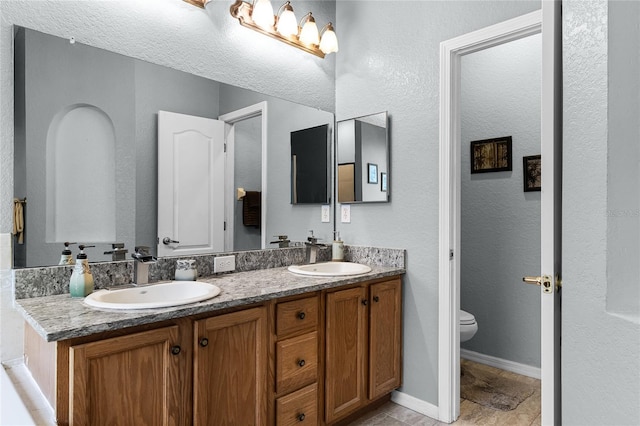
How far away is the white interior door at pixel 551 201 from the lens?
1.02 m

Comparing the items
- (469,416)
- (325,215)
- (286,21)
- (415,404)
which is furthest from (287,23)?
(469,416)

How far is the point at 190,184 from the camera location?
203 centimetres

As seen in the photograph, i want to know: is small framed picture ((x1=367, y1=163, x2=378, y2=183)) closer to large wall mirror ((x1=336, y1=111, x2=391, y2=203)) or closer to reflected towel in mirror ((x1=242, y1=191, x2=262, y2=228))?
large wall mirror ((x1=336, y1=111, x2=391, y2=203))

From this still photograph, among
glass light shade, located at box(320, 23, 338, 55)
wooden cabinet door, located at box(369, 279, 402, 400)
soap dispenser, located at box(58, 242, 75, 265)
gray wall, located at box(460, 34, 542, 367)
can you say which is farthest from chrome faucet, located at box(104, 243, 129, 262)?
gray wall, located at box(460, 34, 542, 367)

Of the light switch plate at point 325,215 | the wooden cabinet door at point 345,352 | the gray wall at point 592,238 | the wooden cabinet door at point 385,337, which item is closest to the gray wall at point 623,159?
the gray wall at point 592,238

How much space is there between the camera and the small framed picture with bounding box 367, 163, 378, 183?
2.52 meters

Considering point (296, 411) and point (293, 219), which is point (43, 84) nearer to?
point (293, 219)

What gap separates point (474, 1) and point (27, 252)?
2.42 m

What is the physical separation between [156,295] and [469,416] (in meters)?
1.86

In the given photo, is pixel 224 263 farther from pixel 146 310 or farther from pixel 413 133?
pixel 413 133

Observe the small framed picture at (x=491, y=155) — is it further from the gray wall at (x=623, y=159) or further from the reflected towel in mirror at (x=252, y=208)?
the gray wall at (x=623, y=159)

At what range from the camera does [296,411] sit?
1797 millimetres

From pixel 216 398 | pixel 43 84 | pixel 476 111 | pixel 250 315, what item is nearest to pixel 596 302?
pixel 250 315

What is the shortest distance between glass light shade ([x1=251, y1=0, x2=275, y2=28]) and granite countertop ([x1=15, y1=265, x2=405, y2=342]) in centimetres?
143
